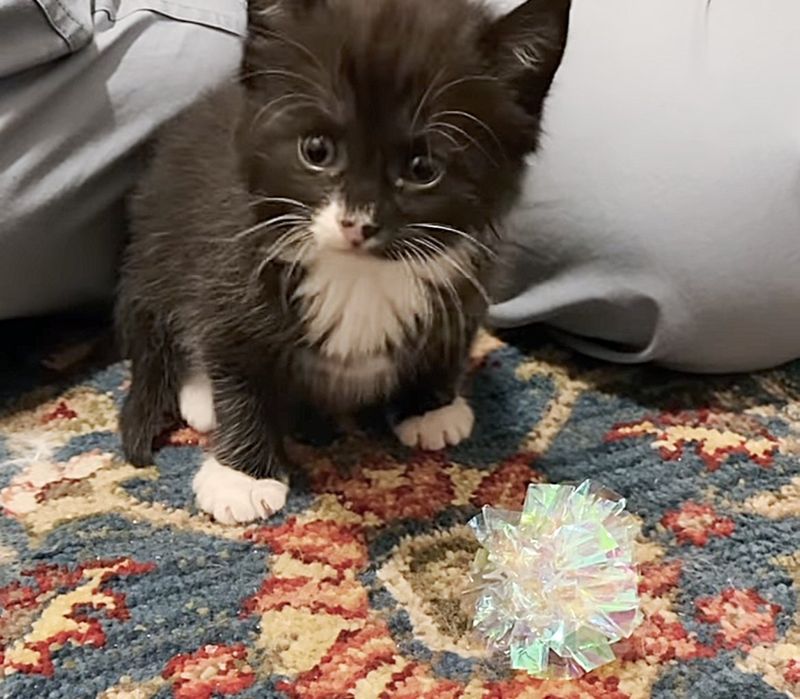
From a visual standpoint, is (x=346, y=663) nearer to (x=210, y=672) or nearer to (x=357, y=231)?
(x=210, y=672)

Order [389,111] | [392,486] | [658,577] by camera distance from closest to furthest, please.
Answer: [389,111] → [658,577] → [392,486]

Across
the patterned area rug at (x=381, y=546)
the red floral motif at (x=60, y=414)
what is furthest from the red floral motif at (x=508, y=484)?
the red floral motif at (x=60, y=414)

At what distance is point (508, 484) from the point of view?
1.22 meters

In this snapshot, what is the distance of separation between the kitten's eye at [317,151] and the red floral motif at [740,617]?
0.52 m

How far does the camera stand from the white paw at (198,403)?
4.20 ft

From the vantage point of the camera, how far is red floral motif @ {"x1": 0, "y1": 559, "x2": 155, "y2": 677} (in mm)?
979

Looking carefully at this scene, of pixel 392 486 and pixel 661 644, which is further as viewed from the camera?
pixel 392 486

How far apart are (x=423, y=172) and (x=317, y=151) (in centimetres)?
9

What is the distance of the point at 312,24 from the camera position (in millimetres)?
999

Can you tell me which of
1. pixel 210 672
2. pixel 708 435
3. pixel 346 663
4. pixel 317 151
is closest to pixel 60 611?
pixel 210 672

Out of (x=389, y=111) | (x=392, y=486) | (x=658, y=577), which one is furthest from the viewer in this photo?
(x=392, y=486)

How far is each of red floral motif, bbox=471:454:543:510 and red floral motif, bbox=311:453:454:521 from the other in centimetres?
4

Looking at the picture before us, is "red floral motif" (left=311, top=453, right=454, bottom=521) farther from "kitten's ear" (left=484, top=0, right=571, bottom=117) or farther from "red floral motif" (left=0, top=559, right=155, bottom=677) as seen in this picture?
"kitten's ear" (left=484, top=0, right=571, bottom=117)

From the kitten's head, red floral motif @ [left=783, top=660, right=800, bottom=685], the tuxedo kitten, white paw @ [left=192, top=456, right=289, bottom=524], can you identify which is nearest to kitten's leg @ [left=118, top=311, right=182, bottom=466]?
the tuxedo kitten
